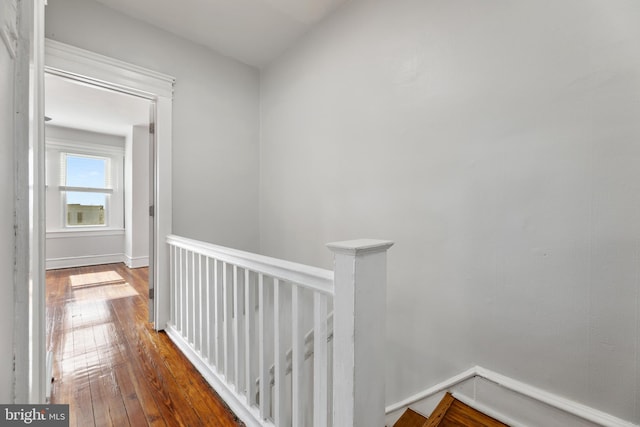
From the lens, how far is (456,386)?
4.78 ft

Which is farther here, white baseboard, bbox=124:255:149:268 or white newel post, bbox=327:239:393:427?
white baseboard, bbox=124:255:149:268

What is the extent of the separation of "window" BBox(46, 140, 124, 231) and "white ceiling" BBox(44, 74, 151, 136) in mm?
434

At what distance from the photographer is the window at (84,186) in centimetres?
454

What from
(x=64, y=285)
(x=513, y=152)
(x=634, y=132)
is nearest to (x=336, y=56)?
(x=513, y=152)

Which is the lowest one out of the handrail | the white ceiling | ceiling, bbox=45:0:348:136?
the handrail

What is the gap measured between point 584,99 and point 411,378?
1.68m

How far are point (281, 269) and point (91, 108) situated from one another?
14.2ft

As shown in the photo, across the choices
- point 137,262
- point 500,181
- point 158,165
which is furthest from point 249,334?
point 137,262

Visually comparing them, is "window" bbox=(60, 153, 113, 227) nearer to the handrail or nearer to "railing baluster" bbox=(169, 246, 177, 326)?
"railing baluster" bbox=(169, 246, 177, 326)

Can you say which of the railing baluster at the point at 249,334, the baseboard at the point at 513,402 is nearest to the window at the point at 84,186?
the railing baluster at the point at 249,334

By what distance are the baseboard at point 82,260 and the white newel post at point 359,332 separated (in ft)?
18.7

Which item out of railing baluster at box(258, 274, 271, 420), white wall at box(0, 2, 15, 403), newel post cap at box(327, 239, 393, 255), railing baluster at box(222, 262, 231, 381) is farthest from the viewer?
Result: railing baluster at box(222, 262, 231, 381)

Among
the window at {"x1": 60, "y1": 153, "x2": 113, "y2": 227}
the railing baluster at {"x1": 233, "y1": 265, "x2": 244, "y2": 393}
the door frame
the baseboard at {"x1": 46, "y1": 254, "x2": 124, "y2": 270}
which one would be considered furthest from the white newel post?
the window at {"x1": 60, "y1": 153, "x2": 113, "y2": 227}

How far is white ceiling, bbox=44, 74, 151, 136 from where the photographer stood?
127 inches
